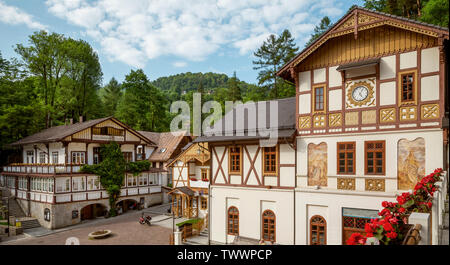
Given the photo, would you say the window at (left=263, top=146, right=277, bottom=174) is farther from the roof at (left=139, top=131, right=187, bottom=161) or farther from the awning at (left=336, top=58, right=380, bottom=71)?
the roof at (left=139, top=131, right=187, bottom=161)

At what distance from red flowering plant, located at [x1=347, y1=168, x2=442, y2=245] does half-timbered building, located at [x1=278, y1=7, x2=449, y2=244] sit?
10.5 ft

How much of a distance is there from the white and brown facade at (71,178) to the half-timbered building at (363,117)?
21.4 m

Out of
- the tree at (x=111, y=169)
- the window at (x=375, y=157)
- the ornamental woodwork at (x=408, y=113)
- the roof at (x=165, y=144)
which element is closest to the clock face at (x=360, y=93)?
the ornamental woodwork at (x=408, y=113)

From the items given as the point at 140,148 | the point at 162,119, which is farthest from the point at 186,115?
the point at 140,148

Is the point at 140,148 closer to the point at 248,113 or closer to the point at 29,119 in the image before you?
the point at 29,119

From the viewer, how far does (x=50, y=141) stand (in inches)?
1036

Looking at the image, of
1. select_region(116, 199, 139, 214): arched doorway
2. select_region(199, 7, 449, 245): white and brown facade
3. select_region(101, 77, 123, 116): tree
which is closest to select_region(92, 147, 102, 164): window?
select_region(116, 199, 139, 214): arched doorway

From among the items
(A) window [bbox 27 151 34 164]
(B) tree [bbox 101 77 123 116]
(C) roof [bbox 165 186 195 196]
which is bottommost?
(C) roof [bbox 165 186 195 196]

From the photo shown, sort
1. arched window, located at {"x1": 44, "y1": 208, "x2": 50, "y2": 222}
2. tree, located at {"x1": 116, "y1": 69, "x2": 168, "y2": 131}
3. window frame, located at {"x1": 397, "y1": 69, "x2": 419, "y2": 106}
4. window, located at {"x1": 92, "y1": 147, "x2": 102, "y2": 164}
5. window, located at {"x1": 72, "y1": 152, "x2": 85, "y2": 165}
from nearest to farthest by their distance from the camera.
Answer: window frame, located at {"x1": 397, "y1": 69, "x2": 419, "y2": 106}, arched window, located at {"x1": 44, "y1": 208, "x2": 50, "y2": 222}, window, located at {"x1": 72, "y1": 152, "x2": 85, "y2": 165}, window, located at {"x1": 92, "y1": 147, "x2": 102, "y2": 164}, tree, located at {"x1": 116, "y1": 69, "x2": 168, "y2": 131}

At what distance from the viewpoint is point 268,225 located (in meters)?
14.4

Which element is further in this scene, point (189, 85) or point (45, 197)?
point (189, 85)

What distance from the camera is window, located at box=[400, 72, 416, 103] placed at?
1144cm

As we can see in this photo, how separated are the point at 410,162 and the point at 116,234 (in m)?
20.3

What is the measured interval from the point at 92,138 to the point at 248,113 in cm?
1847
